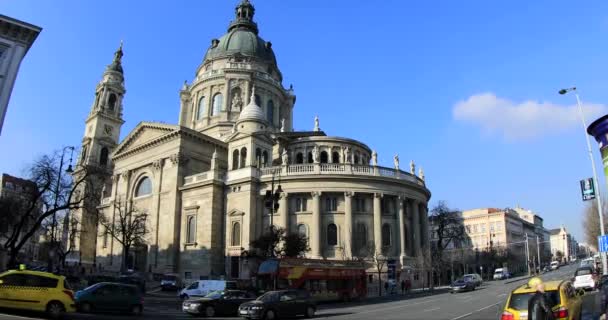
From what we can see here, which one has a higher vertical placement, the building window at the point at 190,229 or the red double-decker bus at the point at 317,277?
the building window at the point at 190,229

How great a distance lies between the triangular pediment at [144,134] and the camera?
179ft

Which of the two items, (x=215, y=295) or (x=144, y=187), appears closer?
(x=215, y=295)

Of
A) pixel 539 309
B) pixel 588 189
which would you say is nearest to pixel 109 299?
pixel 539 309

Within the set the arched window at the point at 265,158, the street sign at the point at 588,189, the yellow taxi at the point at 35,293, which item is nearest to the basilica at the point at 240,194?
the arched window at the point at 265,158

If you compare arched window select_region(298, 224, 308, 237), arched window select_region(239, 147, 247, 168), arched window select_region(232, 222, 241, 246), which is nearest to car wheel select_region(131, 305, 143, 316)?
arched window select_region(232, 222, 241, 246)

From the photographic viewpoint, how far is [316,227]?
149 ft

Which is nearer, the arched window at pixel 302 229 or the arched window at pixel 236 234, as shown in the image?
the arched window at pixel 302 229

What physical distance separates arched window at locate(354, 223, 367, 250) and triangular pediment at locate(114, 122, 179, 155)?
22822mm

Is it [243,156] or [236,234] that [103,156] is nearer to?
[243,156]

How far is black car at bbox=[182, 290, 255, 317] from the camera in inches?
853

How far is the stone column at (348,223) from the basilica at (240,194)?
10cm

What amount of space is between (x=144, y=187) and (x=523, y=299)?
52.3 meters

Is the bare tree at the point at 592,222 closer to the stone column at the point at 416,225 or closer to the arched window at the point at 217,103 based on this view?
the stone column at the point at 416,225

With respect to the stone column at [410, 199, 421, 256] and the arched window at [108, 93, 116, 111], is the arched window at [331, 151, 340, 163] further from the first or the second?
the arched window at [108, 93, 116, 111]
